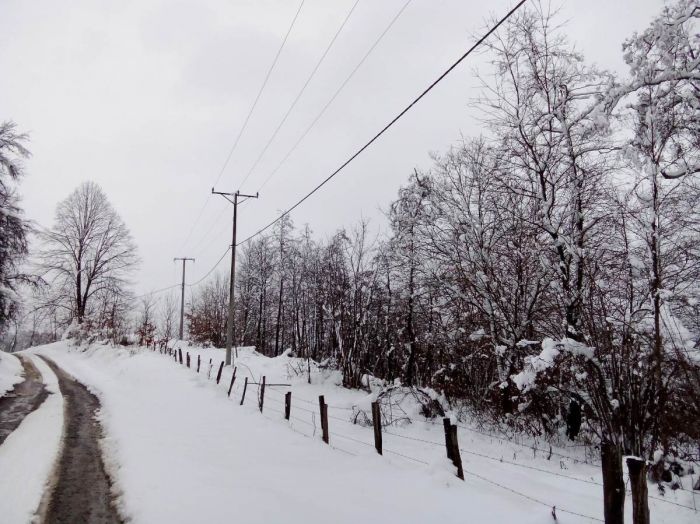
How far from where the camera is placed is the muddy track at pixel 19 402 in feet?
31.8

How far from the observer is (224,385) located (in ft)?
53.0

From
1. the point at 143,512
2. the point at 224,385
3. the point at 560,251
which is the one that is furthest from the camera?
the point at 224,385

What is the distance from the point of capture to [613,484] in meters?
3.82

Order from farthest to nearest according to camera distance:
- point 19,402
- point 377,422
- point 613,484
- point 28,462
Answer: point 19,402 < point 377,422 < point 28,462 < point 613,484

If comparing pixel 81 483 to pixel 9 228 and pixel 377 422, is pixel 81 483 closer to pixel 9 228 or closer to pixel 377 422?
pixel 377 422

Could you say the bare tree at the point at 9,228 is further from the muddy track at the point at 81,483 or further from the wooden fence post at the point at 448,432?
the wooden fence post at the point at 448,432

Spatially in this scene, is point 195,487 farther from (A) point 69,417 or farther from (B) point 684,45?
(B) point 684,45

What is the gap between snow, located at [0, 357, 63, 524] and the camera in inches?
206

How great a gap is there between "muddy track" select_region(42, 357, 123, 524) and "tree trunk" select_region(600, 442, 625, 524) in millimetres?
5383

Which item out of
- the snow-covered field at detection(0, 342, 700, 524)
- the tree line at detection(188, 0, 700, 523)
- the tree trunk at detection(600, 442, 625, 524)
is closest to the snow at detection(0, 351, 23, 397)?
the snow-covered field at detection(0, 342, 700, 524)

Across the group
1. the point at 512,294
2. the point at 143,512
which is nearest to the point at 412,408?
the point at 512,294

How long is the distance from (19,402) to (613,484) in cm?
1553

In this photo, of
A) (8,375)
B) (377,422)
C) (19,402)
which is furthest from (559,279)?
(8,375)

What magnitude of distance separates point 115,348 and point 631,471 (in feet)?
98.2
